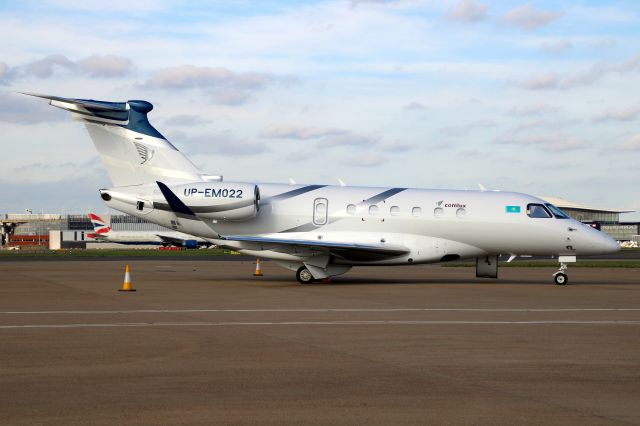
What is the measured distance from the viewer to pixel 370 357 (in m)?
11.5

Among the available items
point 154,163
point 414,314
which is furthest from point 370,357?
point 154,163

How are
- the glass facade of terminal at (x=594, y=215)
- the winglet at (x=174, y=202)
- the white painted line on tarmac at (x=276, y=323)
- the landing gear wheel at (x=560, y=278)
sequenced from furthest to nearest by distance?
the glass facade of terminal at (x=594, y=215)
the landing gear wheel at (x=560, y=278)
the winglet at (x=174, y=202)
the white painted line on tarmac at (x=276, y=323)

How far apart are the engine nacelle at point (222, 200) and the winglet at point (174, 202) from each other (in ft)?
0.61

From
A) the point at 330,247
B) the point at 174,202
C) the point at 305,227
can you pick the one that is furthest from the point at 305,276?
the point at 174,202

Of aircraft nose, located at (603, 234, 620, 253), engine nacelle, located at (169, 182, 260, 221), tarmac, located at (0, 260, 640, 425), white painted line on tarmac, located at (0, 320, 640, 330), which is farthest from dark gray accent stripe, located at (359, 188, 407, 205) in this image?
white painted line on tarmac, located at (0, 320, 640, 330)

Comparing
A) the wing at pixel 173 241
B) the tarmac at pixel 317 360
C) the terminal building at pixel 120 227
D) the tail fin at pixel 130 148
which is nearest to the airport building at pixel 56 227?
the terminal building at pixel 120 227

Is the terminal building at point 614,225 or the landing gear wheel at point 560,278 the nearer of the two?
the landing gear wheel at point 560,278

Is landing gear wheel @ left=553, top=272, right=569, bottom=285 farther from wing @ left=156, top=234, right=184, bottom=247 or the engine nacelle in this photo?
wing @ left=156, top=234, right=184, bottom=247

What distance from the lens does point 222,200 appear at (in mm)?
28812

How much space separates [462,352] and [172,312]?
8.04 metres

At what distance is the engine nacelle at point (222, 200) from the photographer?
28.8m

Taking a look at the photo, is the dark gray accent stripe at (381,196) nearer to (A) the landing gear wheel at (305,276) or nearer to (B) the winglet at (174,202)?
(A) the landing gear wheel at (305,276)

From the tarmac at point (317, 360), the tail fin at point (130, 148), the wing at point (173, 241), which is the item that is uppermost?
the tail fin at point (130, 148)

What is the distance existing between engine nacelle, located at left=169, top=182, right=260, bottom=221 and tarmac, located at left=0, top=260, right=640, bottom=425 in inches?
280
